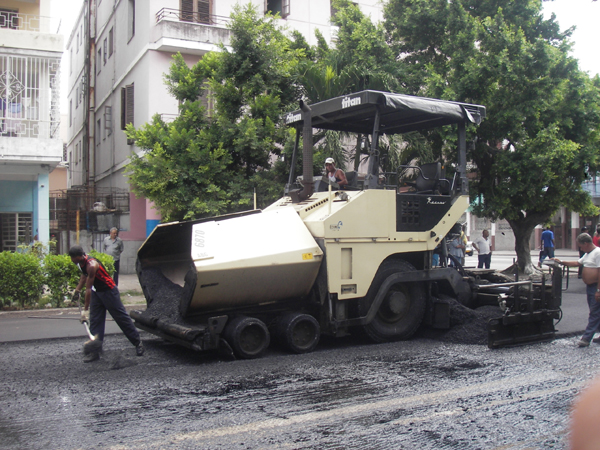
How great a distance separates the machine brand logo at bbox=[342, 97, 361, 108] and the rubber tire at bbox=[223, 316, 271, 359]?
298cm

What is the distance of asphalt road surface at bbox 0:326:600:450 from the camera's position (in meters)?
4.25

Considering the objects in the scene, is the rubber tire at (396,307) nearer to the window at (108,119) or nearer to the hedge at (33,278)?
the hedge at (33,278)

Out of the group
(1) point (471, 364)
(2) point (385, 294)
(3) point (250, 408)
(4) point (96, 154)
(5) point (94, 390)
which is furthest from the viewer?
(4) point (96, 154)

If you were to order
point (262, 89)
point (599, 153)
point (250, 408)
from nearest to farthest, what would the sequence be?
point (250, 408)
point (262, 89)
point (599, 153)

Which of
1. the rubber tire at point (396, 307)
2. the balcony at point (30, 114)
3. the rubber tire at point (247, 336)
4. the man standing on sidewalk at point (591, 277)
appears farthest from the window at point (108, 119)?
the man standing on sidewalk at point (591, 277)

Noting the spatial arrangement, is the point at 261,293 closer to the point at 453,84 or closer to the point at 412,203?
the point at 412,203

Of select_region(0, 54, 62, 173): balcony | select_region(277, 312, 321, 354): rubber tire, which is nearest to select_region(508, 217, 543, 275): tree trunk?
select_region(277, 312, 321, 354): rubber tire

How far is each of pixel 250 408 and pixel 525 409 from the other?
2317 mm

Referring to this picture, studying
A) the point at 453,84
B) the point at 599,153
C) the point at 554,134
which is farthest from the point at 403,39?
the point at 599,153

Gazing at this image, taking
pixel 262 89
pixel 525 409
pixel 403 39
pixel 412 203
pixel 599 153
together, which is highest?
pixel 403 39

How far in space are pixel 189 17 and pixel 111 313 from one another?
13.9 m

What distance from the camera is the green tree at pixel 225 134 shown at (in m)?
12.3

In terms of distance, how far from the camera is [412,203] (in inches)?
307

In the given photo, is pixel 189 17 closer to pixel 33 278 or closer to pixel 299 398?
pixel 33 278
